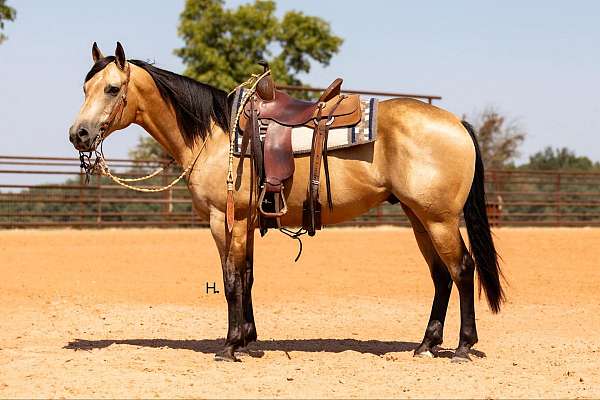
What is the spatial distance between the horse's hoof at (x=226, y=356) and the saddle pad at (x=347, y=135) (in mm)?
1416

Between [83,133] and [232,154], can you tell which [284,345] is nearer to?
[232,154]

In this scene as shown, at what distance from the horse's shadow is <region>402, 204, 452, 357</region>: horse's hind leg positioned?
14cm

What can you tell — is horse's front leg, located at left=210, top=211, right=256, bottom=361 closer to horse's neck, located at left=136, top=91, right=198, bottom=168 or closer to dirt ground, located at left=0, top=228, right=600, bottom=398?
dirt ground, located at left=0, top=228, right=600, bottom=398

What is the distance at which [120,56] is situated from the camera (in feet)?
19.2

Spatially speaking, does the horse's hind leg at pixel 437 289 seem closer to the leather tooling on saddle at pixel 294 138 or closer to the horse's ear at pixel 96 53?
the leather tooling on saddle at pixel 294 138

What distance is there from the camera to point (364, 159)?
5.73m

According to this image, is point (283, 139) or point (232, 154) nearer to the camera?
point (283, 139)

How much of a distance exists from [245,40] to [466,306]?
28.1 meters

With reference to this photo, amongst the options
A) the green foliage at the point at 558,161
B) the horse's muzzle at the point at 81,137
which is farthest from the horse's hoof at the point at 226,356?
the green foliage at the point at 558,161

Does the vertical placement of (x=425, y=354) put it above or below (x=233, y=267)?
below

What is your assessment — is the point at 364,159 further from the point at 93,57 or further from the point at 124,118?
the point at 93,57

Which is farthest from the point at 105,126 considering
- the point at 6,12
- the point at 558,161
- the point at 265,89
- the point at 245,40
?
the point at 558,161

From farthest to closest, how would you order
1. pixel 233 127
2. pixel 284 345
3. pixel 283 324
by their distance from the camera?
pixel 283 324
pixel 284 345
pixel 233 127

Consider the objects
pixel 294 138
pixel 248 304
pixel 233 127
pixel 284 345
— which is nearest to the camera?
pixel 294 138
